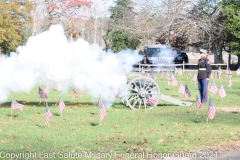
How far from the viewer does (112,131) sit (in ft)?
38.8

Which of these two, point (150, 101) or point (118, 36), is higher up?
point (118, 36)

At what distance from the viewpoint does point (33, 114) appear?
14.9m

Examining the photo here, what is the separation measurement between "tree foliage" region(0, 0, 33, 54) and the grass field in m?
31.5

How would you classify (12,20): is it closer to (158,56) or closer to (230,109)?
(158,56)

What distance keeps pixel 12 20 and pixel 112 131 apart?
128 feet

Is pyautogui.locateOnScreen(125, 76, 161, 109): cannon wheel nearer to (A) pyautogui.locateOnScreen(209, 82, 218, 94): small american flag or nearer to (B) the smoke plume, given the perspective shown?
(B) the smoke plume

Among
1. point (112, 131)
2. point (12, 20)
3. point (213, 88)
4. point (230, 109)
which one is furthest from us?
point (12, 20)

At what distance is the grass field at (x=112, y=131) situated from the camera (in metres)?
9.88

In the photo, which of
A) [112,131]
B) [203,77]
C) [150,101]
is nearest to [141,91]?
[150,101]

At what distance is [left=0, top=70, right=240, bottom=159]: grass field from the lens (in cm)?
988

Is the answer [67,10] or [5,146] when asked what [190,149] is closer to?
[5,146]

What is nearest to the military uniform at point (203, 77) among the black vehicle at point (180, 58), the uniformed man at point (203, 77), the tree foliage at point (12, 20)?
the uniformed man at point (203, 77)

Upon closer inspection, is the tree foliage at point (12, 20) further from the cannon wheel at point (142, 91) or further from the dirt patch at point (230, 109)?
the dirt patch at point (230, 109)

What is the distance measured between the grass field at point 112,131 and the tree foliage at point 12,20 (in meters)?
31.5
